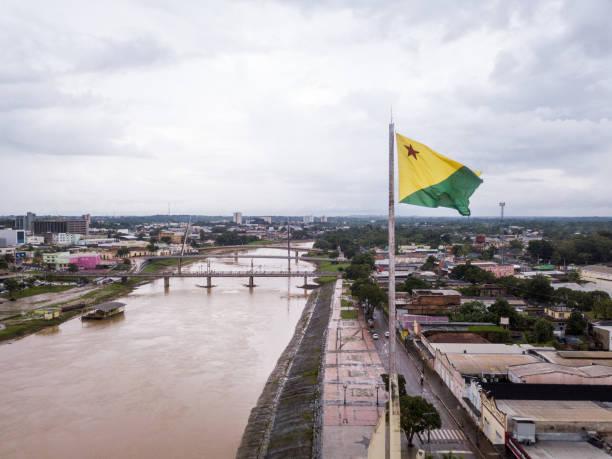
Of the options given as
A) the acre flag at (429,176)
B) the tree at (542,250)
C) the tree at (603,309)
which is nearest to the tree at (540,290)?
the tree at (603,309)

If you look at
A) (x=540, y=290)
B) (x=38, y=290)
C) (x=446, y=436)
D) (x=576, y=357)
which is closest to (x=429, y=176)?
(x=446, y=436)

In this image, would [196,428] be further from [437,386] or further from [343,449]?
[437,386]

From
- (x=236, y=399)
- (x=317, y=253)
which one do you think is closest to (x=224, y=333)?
(x=236, y=399)

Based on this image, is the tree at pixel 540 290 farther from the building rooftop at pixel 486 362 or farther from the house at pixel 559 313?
the building rooftop at pixel 486 362

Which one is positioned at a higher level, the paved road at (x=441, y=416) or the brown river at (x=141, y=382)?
the paved road at (x=441, y=416)

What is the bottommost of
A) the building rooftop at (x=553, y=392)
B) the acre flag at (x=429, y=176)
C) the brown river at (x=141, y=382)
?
the brown river at (x=141, y=382)

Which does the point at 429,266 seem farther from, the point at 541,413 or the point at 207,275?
the point at 541,413

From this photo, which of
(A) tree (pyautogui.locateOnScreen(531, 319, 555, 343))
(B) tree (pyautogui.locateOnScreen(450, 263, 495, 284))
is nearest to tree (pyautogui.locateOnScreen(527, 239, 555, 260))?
(B) tree (pyautogui.locateOnScreen(450, 263, 495, 284))
